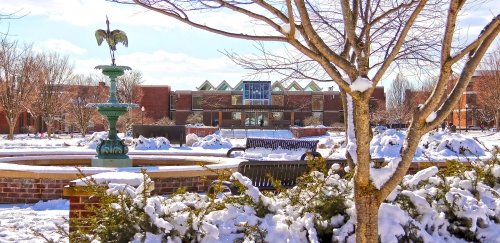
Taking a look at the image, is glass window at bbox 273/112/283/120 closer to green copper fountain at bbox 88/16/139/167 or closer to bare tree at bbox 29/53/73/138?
bare tree at bbox 29/53/73/138

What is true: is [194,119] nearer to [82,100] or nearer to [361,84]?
[82,100]

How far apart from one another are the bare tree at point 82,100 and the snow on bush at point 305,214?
38181 mm

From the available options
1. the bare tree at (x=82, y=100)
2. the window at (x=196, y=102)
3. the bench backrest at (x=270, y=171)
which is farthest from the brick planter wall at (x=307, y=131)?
the bench backrest at (x=270, y=171)

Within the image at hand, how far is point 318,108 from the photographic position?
216 ft

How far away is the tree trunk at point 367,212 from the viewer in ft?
12.2

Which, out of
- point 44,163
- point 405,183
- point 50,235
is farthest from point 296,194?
point 44,163

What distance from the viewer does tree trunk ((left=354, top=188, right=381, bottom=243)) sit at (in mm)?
3727

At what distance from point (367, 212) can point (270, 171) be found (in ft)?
15.5

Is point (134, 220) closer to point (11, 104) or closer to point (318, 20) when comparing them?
point (318, 20)

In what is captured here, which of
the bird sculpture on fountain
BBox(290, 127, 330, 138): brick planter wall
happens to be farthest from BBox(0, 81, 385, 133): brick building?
the bird sculpture on fountain

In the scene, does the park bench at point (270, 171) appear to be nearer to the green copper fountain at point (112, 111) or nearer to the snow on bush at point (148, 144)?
the green copper fountain at point (112, 111)

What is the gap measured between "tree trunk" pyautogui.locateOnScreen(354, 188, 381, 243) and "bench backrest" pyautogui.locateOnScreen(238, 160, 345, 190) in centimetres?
442

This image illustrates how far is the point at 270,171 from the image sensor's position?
8.43 meters

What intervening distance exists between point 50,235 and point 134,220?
260 cm
